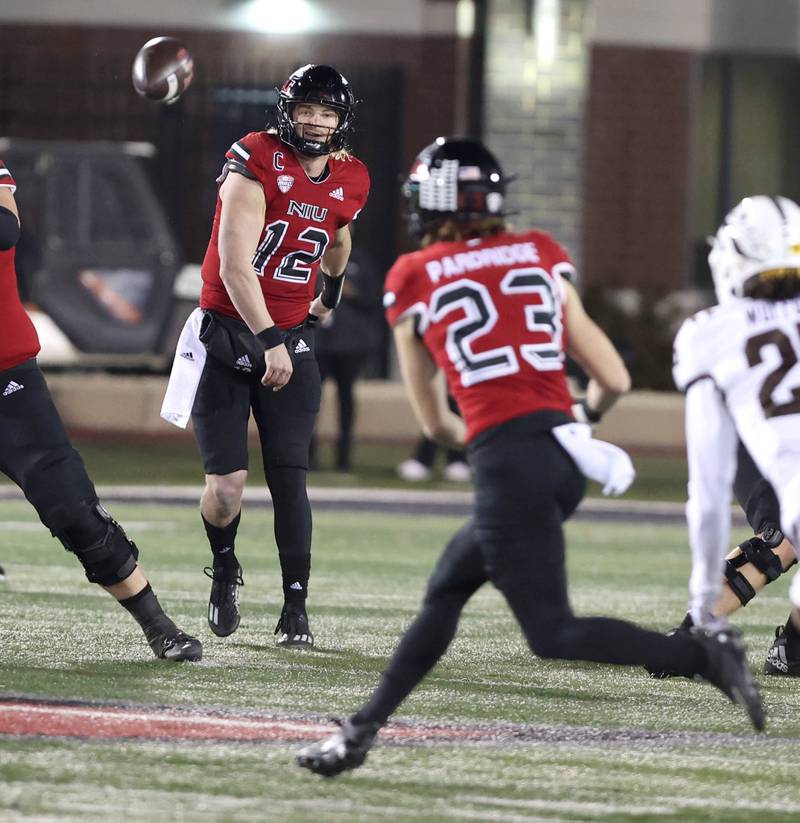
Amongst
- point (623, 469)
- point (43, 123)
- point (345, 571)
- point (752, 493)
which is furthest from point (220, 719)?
point (43, 123)

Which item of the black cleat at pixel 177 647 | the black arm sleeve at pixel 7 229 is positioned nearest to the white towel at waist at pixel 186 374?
the black cleat at pixel 177 647

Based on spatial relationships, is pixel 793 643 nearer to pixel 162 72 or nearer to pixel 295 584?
pixel 295 584

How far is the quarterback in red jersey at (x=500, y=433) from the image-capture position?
208 inches

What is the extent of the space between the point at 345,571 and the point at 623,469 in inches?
228

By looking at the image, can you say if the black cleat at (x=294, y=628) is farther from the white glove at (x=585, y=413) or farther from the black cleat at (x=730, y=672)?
the black cleat at (x=730, y=672)

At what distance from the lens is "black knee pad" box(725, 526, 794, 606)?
7.61m

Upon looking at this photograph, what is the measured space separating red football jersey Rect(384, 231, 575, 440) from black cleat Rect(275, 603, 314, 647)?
259 cm

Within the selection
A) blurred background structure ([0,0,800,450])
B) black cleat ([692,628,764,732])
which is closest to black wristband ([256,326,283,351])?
black cleat ([692,628,764,732])

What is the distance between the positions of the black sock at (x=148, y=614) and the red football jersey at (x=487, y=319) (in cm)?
229

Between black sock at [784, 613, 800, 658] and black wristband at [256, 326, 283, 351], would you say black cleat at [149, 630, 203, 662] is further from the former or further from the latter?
black sock at [784, 613, 800, 658]

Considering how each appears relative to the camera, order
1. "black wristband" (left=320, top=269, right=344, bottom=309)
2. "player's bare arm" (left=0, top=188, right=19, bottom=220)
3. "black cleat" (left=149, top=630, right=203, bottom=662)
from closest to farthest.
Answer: "player's bare arm" (left=0, top=188, right=19, bottom=220) < "black cleat" (left=149, top=630, right=203, bottom=662) < "black wristband" (left=320, top=269, right=344, bottom=309)

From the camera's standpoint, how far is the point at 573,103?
24.4 meters

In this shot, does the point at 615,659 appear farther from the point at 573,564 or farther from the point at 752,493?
the point at 573,564

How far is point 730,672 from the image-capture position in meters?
5.39
